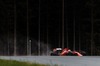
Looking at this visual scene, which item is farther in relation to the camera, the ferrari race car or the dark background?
the dark background

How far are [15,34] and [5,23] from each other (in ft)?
1.68

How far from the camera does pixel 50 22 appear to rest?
13.3m

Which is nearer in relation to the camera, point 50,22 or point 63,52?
point 63,52

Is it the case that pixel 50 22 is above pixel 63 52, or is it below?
above

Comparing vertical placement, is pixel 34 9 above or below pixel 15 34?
above

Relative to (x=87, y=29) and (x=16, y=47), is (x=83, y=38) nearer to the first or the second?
(x=87, y=29)

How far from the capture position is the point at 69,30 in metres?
13.4

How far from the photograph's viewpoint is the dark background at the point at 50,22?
13.3 meters

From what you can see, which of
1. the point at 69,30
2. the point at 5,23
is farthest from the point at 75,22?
the point at 5,23

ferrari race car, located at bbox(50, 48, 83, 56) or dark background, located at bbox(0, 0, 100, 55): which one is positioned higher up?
dark background, located at bbox(0, 0, 100, 55)

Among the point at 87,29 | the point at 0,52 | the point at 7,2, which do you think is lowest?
the point at 0,52

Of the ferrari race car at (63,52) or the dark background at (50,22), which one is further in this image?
the dark background at (50,22)

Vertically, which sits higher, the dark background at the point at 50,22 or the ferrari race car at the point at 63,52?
the dark background at the point at 50,22

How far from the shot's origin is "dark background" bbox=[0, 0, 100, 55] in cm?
1326
